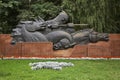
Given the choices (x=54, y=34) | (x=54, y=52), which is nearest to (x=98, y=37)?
(x=54, y=34)

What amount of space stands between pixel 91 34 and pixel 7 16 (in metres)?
5.57

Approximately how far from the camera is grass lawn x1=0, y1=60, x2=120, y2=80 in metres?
8.80

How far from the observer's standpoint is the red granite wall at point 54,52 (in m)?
12.7

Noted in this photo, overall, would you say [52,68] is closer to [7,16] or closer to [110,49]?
[110,49]

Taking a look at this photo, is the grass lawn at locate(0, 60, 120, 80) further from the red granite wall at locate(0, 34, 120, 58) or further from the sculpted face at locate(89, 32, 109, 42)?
the sculpted face at locate(89, 32, 109, 42)

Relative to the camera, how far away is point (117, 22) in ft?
51.1

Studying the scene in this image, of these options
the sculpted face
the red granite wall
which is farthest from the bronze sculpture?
the red granite wall

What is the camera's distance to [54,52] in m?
12.8

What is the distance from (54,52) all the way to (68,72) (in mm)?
3240

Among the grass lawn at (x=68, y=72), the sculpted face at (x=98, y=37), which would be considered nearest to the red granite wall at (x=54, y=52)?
the sculpted face at (x=98, y=37)

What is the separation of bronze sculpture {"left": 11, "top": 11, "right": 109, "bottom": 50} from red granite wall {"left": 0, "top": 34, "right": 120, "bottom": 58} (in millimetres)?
215

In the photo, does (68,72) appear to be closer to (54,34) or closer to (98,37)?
(54,34)

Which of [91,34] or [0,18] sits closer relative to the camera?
[91,34]

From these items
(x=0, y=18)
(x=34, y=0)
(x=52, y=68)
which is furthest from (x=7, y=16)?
(x=52, y=68)
